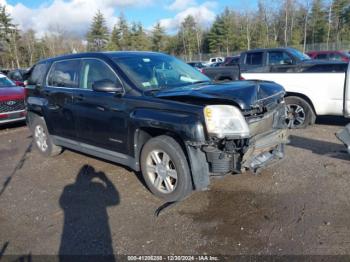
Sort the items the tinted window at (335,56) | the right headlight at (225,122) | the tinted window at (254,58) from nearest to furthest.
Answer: the right headlight at (225,122), the tinted window at (254,58), the tinted window at (335,56)

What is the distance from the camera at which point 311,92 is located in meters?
6.94

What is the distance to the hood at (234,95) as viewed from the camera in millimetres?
3527

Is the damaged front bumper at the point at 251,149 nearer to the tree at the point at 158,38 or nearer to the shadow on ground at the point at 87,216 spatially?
the shadow on ground at the point at 87,216

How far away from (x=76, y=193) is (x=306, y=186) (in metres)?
3.15

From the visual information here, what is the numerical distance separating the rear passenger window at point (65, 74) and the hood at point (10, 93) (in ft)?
13.6

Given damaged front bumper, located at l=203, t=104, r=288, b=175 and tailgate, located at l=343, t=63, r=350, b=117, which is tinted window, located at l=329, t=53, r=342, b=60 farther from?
damaged front bumper, located at l=203, t=104, r=288, b=175

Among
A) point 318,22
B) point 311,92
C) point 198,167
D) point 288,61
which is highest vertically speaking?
point 318,22

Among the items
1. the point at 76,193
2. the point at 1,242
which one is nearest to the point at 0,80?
the point at 76,193

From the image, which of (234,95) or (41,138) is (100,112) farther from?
(41,138)

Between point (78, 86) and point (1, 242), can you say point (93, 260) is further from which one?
point (78, 86)

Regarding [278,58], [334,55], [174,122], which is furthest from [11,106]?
[334,55]

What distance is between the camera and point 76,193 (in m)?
4.55

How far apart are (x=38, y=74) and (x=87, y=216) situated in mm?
3482

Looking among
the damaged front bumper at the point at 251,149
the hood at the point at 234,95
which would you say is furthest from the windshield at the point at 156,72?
the damaged front bumper at the point at 251,149
